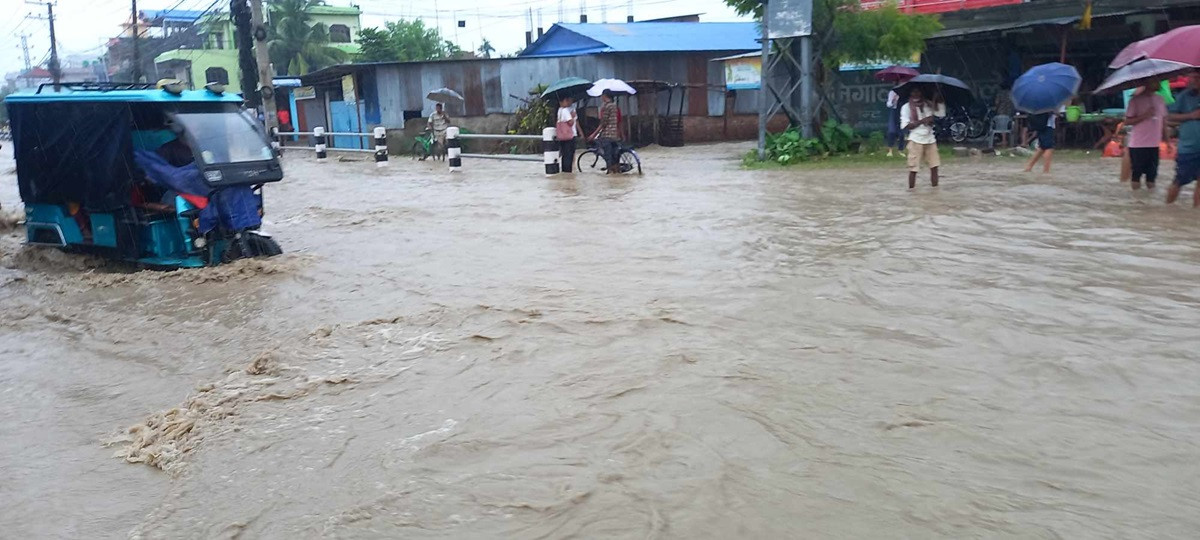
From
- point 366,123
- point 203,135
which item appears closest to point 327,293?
point 203,135

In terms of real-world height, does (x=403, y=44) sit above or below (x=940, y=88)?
above

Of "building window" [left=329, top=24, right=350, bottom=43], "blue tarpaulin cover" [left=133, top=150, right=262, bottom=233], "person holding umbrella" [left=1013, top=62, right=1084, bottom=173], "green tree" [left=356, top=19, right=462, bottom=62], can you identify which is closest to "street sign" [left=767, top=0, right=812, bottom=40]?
"person holding umbrella" [left=1013, top=62, right=1084, bottom=173]

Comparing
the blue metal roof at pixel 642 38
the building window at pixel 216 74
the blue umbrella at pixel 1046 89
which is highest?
the building window at pixel 216 74

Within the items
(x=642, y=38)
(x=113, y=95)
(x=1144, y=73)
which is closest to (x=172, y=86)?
(x=113, y=95)

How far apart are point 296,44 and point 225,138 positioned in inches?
1669

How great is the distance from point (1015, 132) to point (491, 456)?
58.7 ft

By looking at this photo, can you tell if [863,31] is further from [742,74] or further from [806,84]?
[742,74]

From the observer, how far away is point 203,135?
8.95 metres

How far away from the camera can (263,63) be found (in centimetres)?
2538

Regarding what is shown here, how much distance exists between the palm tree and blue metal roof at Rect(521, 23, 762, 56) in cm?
1795

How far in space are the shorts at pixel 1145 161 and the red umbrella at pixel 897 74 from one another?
9.22 metres

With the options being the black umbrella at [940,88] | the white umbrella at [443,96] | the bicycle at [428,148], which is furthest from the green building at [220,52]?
the black umbrella at [940,88]

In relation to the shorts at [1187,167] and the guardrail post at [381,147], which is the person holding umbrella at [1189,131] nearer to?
the shorts at [1187,167]

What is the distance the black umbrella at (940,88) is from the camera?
41.4 feet
